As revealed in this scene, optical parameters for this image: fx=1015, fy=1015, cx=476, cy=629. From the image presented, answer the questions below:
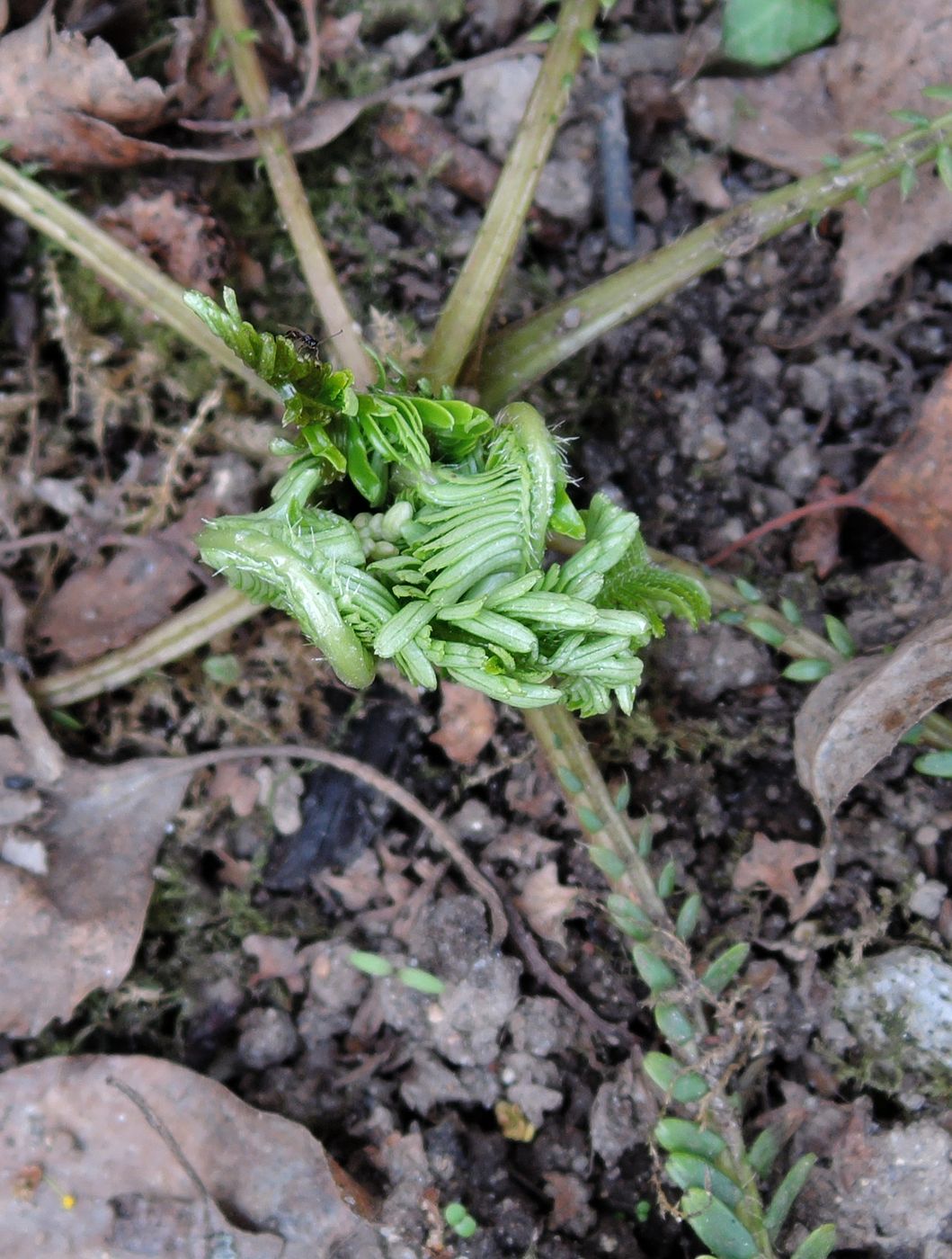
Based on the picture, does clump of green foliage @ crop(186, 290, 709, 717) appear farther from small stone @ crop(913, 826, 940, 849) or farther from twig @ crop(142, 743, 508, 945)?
small stone @ crop(913, 826, 940, 849)

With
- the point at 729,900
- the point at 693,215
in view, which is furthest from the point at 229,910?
the point at 693,215

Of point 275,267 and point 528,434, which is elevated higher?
point 275,267

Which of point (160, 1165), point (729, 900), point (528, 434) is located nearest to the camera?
point (528, 434)

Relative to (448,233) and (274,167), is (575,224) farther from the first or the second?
(274,167)

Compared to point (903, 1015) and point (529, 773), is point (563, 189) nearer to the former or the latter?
point (529, 773)

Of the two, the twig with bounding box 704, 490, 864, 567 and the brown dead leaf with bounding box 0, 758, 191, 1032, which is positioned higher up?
the brown dead leaf with bounding box 0, 758, 191, 1032

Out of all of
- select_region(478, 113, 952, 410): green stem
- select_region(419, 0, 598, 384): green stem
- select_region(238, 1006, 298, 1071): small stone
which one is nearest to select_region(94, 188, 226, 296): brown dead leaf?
select_region(419, 0, 598, 384): green stem
